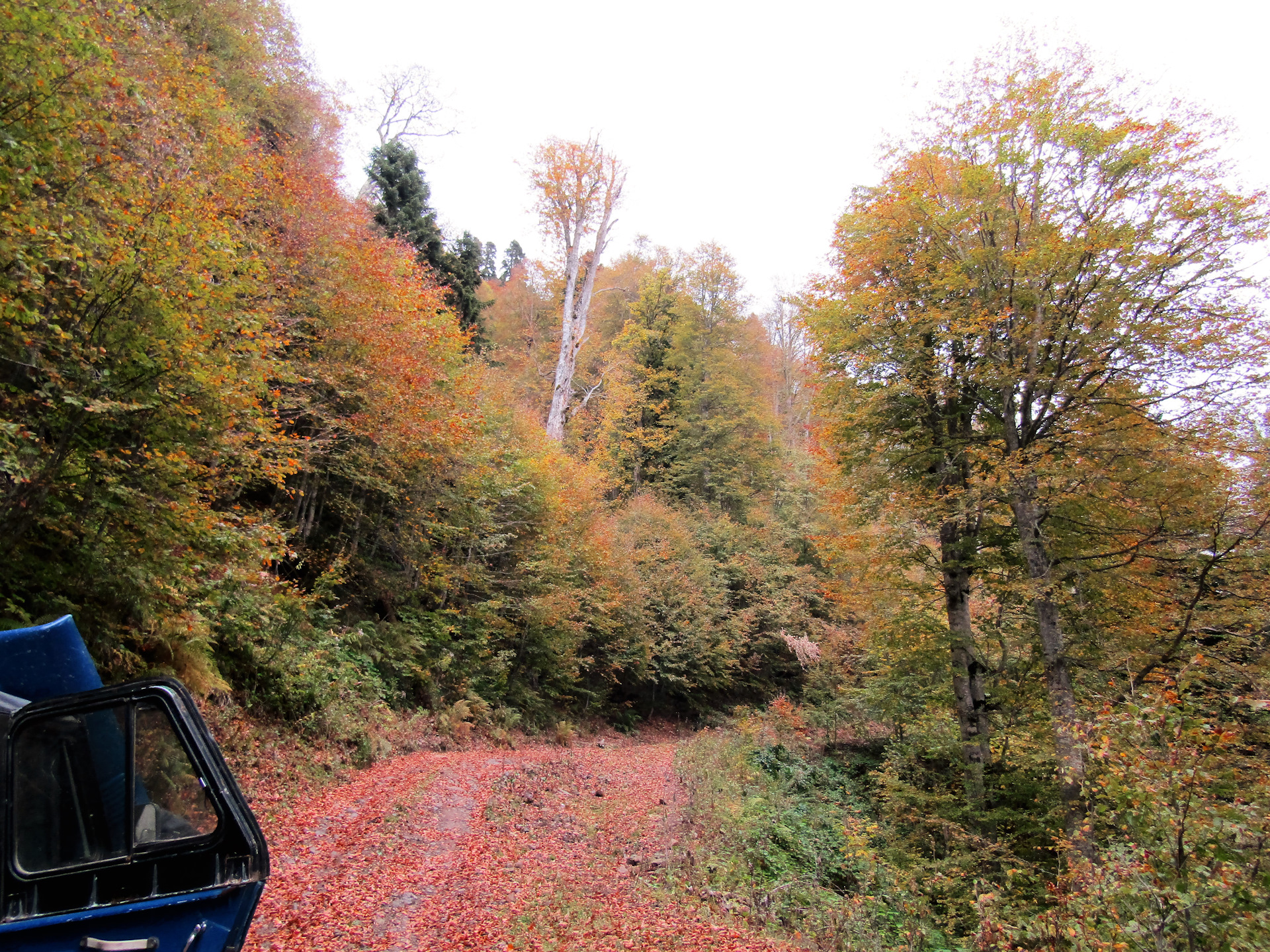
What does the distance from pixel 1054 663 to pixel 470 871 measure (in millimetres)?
7691

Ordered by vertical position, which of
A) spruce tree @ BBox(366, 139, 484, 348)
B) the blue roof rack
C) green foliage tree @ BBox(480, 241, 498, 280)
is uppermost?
green foliage tree @ BBox(480, 241, 498, 280)

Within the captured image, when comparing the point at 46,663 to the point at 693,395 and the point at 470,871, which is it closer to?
the point at 470,871

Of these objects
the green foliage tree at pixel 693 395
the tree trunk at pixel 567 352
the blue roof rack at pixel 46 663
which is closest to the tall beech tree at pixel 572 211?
the tree trunk at pixel 567 352

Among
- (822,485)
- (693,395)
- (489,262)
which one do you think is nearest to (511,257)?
(489,262)

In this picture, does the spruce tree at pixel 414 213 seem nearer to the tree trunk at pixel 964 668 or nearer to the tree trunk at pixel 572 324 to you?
the tree trunk at pixel 572 324

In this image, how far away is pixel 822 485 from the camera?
40.4ft

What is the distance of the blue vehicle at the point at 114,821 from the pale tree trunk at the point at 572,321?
755 inches

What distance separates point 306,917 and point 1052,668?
885cm

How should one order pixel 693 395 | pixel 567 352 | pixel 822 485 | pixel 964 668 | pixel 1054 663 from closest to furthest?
pixel 1054 663 < pixel 964 668 < pixel 822 485 < pixel 567 352 < pixel 693 395

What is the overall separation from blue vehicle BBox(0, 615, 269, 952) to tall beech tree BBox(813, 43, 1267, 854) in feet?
23.0

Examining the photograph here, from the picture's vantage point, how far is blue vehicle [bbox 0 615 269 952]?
7.71ft

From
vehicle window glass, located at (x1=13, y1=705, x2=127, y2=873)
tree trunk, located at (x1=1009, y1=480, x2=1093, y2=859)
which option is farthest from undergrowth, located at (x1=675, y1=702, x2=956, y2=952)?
vehicle window glass, located at (x1=13, y1=705, x2=127, y2=873)

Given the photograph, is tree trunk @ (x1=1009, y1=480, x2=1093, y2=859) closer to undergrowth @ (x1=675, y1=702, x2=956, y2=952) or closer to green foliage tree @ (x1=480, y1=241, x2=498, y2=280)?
undergrowth @ (x1=675, y1=702, x2=956, y2=952)

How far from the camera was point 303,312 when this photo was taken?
11297 millimetres
